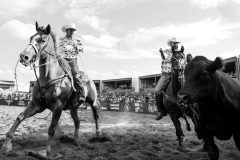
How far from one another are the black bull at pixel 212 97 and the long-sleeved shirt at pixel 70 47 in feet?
12.8

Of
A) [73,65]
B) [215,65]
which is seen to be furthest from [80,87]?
[215,65]

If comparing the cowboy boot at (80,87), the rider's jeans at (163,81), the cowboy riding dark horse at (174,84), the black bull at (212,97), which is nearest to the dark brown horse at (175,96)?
the cowboy riding dark horse at (174,84)

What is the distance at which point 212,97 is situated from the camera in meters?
4.26

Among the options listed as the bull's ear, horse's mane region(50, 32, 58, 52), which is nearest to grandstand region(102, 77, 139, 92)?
horse's mane region(50, 32, 58, 52)

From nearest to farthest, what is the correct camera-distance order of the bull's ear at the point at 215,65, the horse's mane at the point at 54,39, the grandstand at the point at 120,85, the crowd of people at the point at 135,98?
the bull's ear at the point at 215,65 < the horse's mane at the point at 54,39 < the crowd of people at the point at 135,98 < the grandstand at the point at 120,85

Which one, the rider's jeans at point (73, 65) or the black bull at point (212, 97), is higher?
the rider's jeans at point (73, 65)

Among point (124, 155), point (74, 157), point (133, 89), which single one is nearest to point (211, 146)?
point (124, 155)

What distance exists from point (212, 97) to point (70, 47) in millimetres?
4382

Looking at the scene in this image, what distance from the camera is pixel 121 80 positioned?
5362 centimetres

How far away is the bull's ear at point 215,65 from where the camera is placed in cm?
405

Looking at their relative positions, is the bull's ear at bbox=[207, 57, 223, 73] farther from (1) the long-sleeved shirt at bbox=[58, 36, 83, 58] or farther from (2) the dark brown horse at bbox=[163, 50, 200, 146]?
(1) the long-sleeved shirt at bbox=[58, 36, 83, 58]

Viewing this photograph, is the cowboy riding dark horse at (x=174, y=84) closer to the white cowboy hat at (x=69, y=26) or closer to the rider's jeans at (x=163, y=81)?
the rider's jeans at (x=163, y=81)

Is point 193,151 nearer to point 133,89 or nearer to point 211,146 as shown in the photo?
point 211,146

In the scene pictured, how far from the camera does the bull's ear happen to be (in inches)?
160
